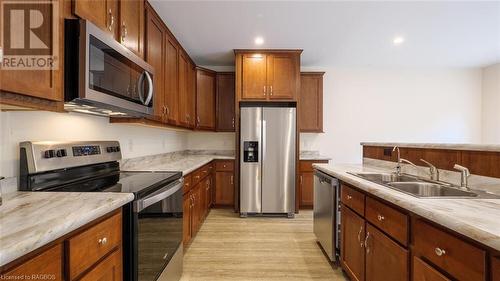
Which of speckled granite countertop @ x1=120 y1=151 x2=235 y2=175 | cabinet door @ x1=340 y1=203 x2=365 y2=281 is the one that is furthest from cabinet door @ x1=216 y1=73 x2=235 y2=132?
cabinet door @ x1=340 y1=203 x2=365 y2=281

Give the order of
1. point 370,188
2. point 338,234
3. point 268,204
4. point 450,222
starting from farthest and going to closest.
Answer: point 268,204 → point 338,234 → point 370,188 → point 450,222

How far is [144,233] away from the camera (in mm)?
1382

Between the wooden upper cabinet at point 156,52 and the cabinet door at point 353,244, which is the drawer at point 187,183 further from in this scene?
the cabinet door at point 353,244

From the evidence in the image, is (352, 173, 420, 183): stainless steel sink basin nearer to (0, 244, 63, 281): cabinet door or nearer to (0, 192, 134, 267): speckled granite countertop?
(0, 192, 134, 267): speckled granite countertop

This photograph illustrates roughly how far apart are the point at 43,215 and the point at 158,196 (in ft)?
2.28

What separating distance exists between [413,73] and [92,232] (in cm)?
546

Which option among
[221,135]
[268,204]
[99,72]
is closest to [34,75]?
[99,72]

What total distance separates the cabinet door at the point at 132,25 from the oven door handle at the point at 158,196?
107 cm

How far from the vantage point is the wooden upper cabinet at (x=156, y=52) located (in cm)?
223

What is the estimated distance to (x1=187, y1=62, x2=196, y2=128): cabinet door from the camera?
363cm

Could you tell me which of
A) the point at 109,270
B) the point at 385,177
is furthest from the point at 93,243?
the point at 385,177

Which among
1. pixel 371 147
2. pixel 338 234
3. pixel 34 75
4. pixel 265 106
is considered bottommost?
pixel 338 234

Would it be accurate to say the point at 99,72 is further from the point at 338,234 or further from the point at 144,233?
the point at 338,234

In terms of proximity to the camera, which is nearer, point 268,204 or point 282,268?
point 282,268
